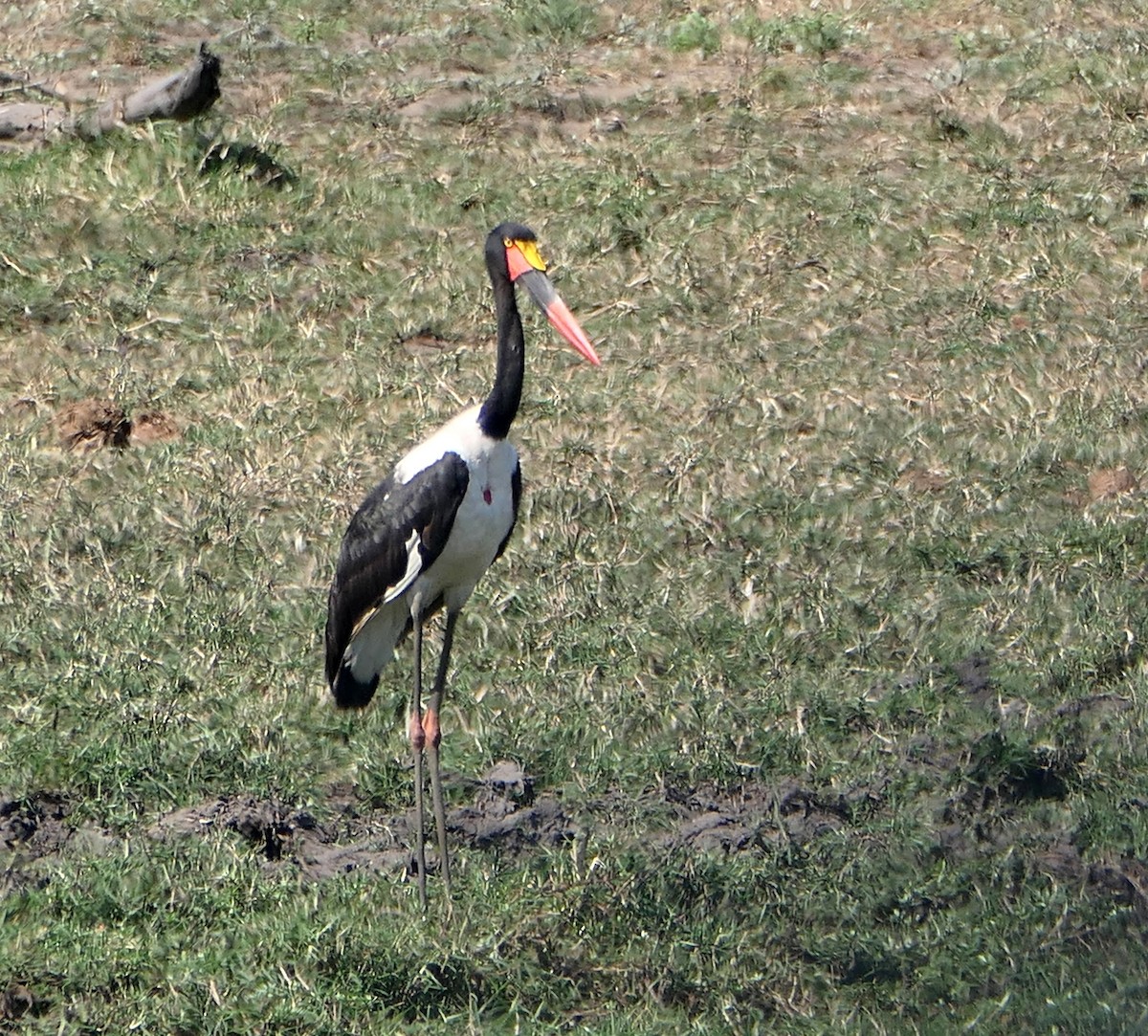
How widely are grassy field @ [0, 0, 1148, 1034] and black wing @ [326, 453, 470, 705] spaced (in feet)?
1.20

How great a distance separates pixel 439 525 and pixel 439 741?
0.53 metres

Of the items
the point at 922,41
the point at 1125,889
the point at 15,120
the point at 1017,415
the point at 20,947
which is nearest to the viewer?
the point at 20,947

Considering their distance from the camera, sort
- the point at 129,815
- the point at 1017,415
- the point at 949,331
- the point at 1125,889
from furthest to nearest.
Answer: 1. the point at 949,331
2. the point at 1017,415
3. the point at 129,815
4. the point at 1125,889

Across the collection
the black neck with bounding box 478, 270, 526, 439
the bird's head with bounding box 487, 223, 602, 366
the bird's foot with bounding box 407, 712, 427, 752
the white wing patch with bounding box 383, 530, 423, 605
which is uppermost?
the bird's head with bounding box 487, 223, 602, 366

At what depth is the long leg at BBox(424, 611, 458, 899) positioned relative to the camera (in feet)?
14.3

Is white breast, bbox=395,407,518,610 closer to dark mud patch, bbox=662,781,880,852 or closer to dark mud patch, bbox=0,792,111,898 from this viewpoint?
dark mud patch, bbox=662,781,880,852

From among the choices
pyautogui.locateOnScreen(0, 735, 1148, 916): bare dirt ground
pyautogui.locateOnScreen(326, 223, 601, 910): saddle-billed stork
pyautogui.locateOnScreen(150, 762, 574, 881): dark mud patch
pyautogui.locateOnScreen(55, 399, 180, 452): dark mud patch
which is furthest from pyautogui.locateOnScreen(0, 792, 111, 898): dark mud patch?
pyautogui.locateOnScreen(55, 399, 180, 452): dark mud patch

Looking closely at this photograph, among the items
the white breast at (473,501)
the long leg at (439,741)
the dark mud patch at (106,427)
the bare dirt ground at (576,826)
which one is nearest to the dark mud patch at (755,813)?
the bare dirt ground at (576,826)

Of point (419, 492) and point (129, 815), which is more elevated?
point (419, 492)

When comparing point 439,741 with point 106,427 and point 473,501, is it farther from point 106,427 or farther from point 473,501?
point 106,427

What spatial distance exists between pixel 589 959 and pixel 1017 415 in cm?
300

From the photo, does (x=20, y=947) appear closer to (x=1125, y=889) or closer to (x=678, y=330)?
(x=1125, y=889)

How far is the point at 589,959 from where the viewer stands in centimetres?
409

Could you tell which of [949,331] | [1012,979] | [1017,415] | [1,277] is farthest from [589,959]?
[1,277]
